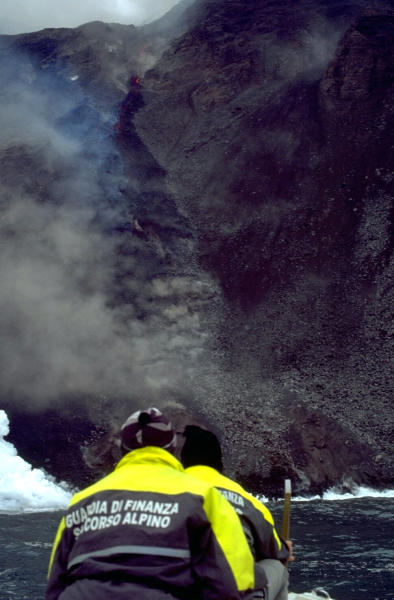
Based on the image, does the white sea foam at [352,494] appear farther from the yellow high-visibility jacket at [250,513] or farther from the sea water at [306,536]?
the yellow high-visibility jacket at [250,513]

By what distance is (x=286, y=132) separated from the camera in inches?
2080

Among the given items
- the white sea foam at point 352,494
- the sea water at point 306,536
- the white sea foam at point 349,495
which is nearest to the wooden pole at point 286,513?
the sea water at point 306,536

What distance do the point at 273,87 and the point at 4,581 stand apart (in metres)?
56.0

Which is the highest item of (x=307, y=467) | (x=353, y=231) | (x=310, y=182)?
(x=310, y=182)

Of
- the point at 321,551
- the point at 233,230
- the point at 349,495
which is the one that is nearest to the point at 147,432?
the point at 321,551

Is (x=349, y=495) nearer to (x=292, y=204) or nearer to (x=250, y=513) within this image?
(x=250, y=513)

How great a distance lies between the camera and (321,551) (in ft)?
47.2

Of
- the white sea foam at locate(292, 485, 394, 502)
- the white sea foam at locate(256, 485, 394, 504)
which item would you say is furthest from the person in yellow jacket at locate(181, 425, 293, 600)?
the white sea foam at locate(292, 485, 394, 502)

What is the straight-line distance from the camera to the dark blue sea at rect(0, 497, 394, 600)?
1119 centimetres

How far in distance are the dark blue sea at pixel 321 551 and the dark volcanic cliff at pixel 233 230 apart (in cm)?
546

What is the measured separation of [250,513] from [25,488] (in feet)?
67.4

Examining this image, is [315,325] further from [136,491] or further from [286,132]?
[136,491]

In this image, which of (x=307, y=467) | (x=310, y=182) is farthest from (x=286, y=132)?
(x=307, y=467)

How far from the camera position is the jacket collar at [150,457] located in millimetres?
3229
